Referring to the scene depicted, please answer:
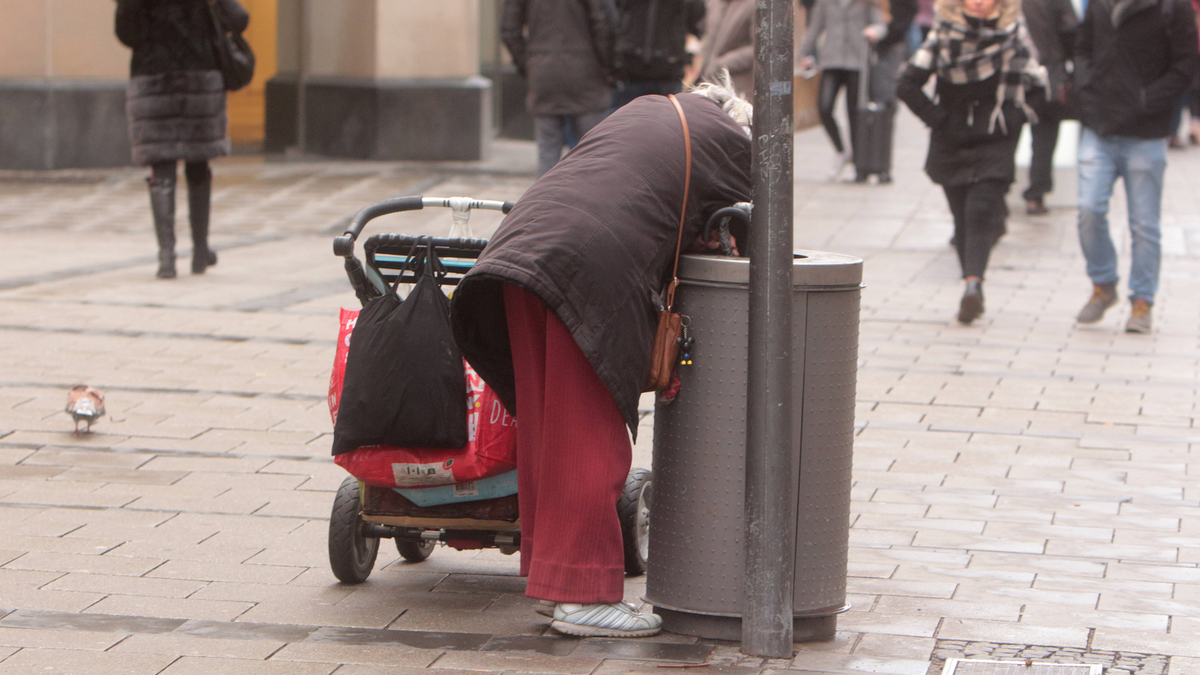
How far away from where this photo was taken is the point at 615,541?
4.10 m

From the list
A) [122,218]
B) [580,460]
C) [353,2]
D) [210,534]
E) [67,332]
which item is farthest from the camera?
[353,2]

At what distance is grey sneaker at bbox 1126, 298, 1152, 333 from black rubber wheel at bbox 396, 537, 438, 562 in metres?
5.07

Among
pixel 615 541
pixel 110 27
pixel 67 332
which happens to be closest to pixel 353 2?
pixel 110 27

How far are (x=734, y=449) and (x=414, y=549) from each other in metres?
1.23

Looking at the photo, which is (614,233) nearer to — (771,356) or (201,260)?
(771,356)

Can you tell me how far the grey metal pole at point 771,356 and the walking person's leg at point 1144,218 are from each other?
5307 millimetres

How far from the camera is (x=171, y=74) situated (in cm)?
981

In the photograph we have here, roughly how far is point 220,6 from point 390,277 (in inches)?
232

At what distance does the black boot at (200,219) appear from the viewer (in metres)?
10.0

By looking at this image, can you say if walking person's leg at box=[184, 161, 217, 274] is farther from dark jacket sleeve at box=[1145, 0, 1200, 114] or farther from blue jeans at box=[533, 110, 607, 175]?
dark jacket sleeve at box=[1145, 0, 1200, 114]

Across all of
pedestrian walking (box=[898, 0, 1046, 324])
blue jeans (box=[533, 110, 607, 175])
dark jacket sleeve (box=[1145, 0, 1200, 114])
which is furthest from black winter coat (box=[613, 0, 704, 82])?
dark jacket sleeve (box=[1145, 0, 1200, 114])

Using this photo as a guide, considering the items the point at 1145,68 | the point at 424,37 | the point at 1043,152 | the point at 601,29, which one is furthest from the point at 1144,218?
the point at 424,37

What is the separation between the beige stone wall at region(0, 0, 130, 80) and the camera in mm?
14086

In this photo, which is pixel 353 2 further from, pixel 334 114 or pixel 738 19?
pixel 738 19
